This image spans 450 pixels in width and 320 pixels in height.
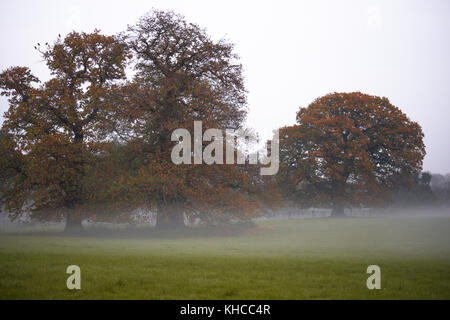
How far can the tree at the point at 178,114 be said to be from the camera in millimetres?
29578

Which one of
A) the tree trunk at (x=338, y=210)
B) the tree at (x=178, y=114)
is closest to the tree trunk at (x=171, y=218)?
the tree at (x=178, y=114)

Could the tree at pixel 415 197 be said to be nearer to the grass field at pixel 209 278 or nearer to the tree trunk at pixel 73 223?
the tree trunk at pixel 73 223

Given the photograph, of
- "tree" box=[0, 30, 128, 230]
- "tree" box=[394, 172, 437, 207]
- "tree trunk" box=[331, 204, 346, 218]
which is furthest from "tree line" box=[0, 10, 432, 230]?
"tree" box=[394, 172, 437, 207]

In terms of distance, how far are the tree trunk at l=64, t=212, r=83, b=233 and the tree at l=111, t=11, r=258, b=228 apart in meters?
4.53

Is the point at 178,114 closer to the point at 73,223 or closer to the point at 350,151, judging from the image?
the point at 73,223

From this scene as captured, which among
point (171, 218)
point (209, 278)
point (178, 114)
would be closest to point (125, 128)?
point (178, 114)

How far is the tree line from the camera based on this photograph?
29609mm

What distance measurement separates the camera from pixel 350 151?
152ft

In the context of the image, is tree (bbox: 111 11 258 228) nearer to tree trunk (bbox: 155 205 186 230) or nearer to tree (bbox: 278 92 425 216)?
tree trunk (bbox: 155 205 186 230)

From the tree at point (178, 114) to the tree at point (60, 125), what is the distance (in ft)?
7.56

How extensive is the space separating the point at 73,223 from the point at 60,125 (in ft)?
27.5

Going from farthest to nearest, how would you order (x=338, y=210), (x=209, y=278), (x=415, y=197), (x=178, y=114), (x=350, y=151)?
(x=415, y=197)
(x=338, y=210)
(x=350, y=151)
(x=178, y=114)
(x=209, y=278)
